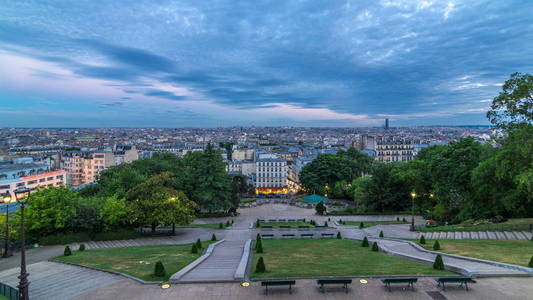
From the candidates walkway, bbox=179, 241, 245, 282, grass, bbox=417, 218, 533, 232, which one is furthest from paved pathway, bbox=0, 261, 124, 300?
grass, bbox=417, 218, 533, 232

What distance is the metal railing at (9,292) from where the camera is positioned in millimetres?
15312

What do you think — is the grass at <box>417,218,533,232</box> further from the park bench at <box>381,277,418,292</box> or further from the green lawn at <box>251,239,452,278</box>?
the park bench at <box>381,277,418,292</box>

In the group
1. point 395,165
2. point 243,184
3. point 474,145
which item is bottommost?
point 243,184

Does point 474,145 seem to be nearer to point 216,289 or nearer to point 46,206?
point 216,289

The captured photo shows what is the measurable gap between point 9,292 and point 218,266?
420 inches

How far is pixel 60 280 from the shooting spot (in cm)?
1880

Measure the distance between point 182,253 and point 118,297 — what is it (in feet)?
33.6

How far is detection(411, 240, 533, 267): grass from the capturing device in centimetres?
1984

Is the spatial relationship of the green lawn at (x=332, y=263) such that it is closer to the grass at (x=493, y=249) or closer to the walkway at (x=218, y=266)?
the walkway at (x=218, y=266)

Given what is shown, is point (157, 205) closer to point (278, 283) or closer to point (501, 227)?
point (278, 283)

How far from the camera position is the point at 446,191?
40.1 metres

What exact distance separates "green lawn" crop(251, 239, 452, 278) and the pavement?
46.7 inches

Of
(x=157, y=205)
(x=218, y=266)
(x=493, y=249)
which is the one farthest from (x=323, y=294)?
(x=157, y=205)

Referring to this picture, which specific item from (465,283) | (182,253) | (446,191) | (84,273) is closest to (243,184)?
(446,191)
